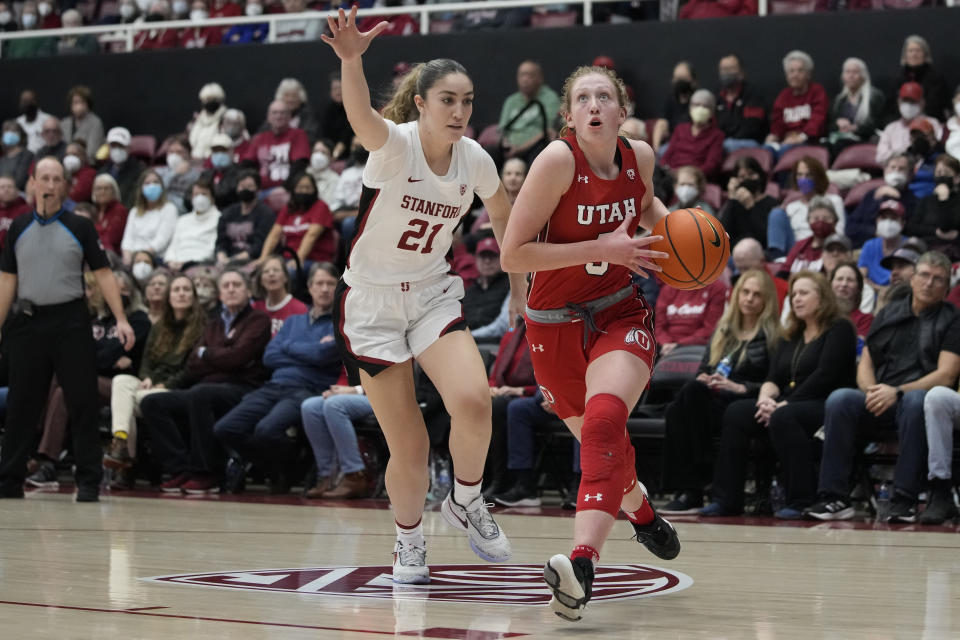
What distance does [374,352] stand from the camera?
4742 millimetres

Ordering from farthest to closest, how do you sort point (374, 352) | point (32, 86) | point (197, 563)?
point (32, 86), point (197, 563), point (374, 352)

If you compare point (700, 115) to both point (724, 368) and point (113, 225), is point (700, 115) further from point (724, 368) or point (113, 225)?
point (113, 225)

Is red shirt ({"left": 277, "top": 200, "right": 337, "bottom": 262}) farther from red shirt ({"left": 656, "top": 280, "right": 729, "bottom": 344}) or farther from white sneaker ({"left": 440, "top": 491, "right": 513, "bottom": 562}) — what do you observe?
white sneaker ({"left": 440, "top": 491, "right": 513, "bottom": 562})

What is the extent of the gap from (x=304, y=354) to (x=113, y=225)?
4856mm

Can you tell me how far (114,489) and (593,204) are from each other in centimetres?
636

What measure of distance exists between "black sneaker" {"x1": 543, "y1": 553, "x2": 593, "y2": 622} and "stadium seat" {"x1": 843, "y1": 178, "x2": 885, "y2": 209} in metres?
7.70

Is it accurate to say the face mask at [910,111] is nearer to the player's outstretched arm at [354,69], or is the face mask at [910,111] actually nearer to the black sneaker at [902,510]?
the black sneaker at [902,510]

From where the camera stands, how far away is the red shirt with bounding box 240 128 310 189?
13453 mm

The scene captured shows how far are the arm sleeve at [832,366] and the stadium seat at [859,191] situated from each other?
3250mm

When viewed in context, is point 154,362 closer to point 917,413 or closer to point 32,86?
point 917,413

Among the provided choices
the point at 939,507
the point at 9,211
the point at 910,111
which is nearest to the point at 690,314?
the point at 939,507

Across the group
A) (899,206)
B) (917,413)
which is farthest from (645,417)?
(899,206)

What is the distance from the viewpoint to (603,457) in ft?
13.1

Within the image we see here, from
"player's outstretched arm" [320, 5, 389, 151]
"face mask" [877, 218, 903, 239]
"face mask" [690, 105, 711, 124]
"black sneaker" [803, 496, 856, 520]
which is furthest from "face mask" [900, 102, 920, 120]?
"player's outstretched arm" [320, 5, 389, 151]
